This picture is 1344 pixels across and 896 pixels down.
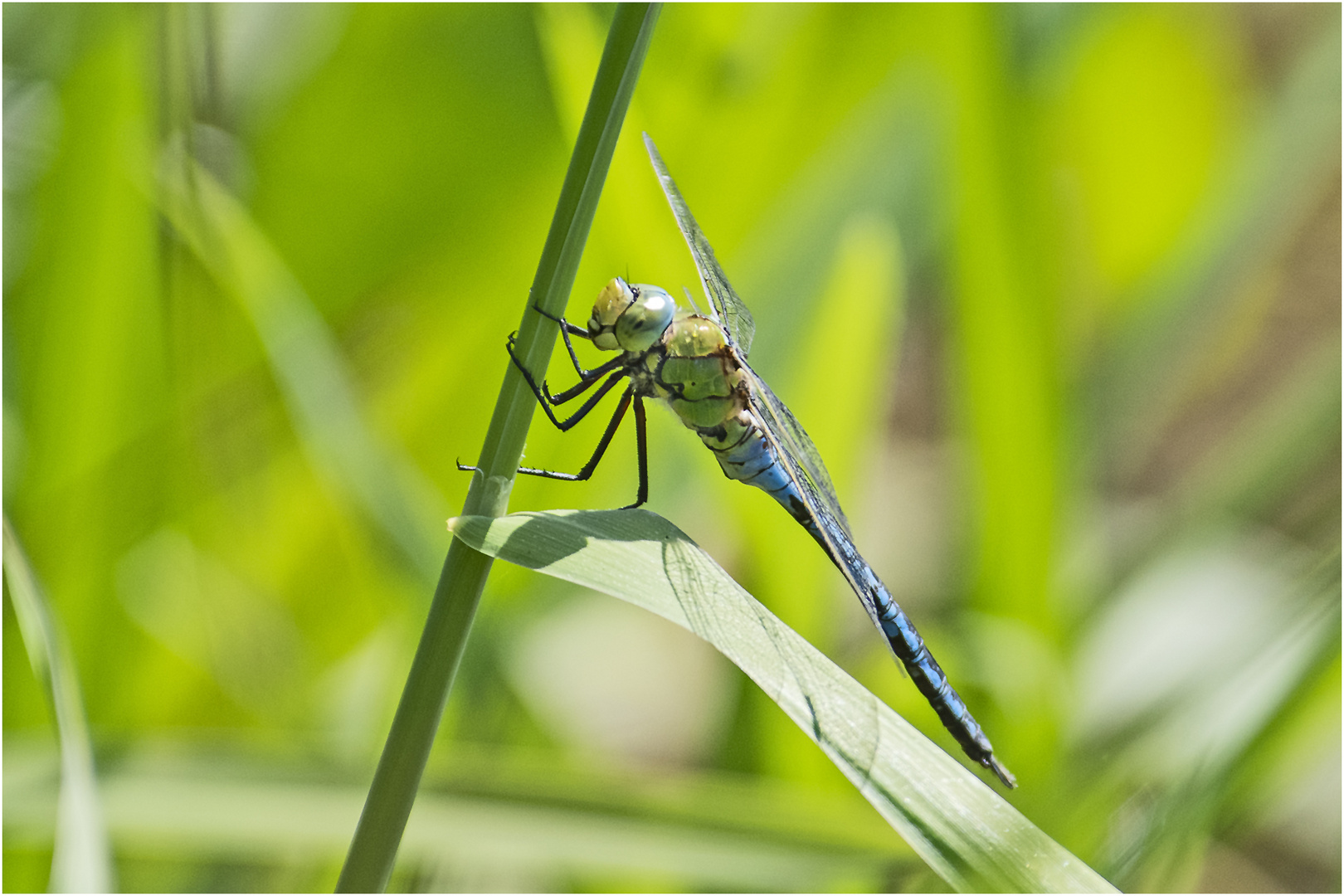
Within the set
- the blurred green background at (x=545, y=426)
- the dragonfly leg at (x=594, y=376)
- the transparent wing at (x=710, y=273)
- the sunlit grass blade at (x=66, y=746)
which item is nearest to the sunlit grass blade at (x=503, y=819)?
the blurred green background at (x=545, y=426)

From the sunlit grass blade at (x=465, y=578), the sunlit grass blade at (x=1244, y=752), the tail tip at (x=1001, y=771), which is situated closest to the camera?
the sunlit grass blade at (x=465, y=578)

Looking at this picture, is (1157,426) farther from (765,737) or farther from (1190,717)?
(765,737)

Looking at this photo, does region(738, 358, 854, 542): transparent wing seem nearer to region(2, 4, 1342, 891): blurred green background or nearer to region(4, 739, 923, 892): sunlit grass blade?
region(2, 4, 1342, 891): blurred green background

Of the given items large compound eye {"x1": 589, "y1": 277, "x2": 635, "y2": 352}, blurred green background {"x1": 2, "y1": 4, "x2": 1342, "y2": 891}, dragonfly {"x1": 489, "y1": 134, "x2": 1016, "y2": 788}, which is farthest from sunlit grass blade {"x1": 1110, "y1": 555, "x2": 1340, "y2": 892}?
large compound eye {"x1": 589, "y1": 277, "x2": 635, "y2": 352}

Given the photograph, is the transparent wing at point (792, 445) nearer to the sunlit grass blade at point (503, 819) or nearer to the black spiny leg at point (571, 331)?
the black spiny leg at point (571, 331)

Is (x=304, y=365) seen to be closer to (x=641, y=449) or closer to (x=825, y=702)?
(x=641, y=449)

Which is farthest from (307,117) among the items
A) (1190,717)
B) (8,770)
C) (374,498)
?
(1190,717)
